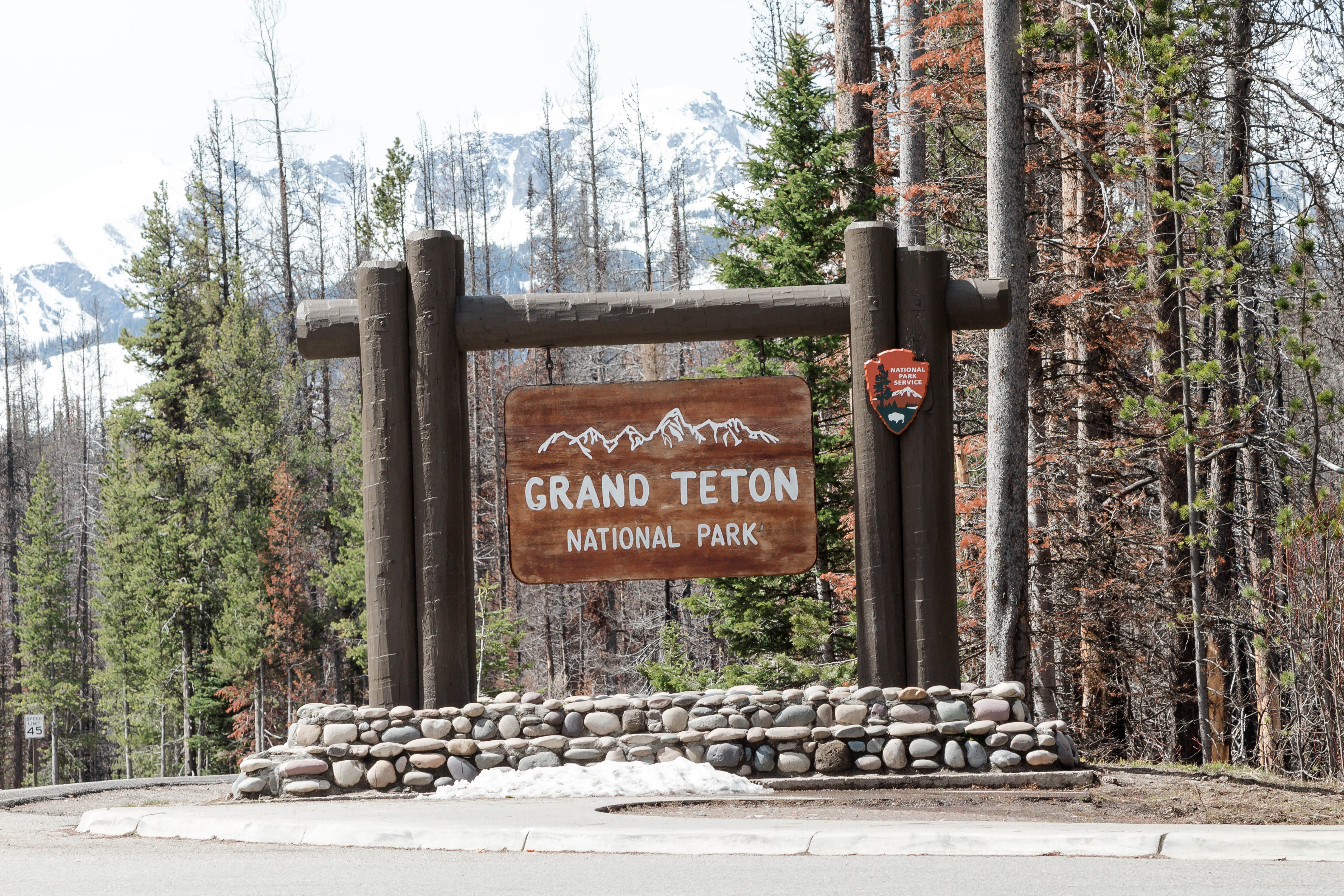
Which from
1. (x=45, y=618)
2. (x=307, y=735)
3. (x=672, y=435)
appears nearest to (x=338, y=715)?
(x=307, y=735)

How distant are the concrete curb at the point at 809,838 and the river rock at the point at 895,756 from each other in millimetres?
2199

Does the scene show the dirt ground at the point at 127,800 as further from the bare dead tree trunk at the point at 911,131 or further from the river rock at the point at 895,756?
the bare dead tree trunk at the point at 911,131

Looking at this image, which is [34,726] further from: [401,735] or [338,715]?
[401,735]

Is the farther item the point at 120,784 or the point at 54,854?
the point at 120,784

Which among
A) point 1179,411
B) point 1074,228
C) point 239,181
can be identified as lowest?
point 1179,411

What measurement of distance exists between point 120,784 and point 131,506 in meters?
25.6

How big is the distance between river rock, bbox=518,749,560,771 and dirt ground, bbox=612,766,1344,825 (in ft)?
4.80

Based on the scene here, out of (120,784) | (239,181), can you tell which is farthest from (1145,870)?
(239,181)

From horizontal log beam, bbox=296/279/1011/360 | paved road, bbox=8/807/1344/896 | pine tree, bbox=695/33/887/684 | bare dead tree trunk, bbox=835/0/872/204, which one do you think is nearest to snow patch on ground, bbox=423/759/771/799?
paved road, bbox=8/807/1344/896

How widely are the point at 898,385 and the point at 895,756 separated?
2752mm

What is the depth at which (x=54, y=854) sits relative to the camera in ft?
20.7

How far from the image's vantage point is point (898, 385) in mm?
8984

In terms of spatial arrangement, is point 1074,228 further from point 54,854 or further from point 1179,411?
point 54,854

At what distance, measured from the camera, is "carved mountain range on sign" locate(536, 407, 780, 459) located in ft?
30.2
